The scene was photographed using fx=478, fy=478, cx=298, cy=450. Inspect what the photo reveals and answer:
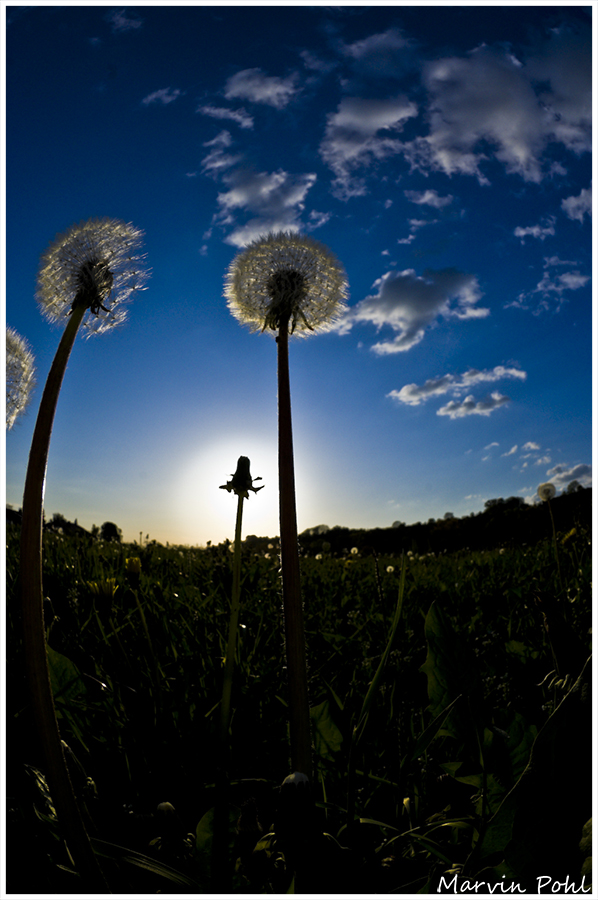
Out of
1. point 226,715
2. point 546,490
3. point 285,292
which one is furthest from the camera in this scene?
point 546,490

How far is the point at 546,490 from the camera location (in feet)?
16.5

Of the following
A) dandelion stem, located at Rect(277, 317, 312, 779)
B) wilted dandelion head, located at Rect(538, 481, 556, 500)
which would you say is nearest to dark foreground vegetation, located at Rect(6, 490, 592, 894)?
dandelion stem, located at Rect(277, 317, 312, 779)

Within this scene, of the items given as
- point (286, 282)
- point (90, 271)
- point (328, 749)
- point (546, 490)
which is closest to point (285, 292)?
point (286, 282)

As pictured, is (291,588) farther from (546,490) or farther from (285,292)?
(546,490)

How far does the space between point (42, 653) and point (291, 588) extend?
2.10 ft

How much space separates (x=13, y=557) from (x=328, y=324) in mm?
3374

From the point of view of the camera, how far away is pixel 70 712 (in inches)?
67.9

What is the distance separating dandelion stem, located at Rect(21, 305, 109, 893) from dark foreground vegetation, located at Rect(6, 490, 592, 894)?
0.35 ft

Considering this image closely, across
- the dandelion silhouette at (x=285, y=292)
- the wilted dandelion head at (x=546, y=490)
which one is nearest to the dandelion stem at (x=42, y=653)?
the dandelion silhouette at (x=285, y=292)

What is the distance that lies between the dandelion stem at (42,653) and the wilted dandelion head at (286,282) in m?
1.02

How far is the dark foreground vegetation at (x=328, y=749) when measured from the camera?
1.02m

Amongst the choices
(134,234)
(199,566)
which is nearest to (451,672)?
(134,234)

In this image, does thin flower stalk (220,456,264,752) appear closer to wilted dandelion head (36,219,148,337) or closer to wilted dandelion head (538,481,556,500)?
wilted dandelion head (36,219,148,337)

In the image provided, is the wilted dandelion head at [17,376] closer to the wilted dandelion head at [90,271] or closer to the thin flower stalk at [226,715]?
the wilted dandelion head at [90,271]
